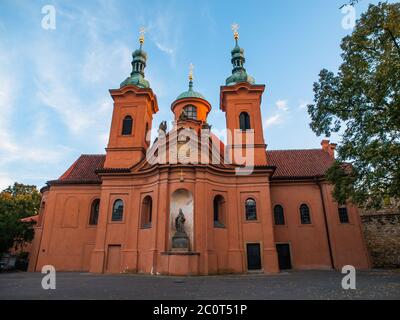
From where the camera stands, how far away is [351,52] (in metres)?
14.1

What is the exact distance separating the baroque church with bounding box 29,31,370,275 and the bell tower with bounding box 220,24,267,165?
91mm

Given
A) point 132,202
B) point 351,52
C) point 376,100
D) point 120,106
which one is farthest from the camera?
point 120,106

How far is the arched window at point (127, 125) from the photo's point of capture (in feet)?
79.8

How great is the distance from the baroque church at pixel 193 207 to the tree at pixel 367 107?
7.21 meters

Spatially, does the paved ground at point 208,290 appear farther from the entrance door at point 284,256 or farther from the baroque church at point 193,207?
the entrance door at point 284,256

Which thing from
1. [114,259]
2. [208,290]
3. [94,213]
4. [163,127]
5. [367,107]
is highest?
[163,127]

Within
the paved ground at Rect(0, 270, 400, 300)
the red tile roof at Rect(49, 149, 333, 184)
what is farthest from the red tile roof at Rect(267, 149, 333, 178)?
the paved ground at Rect(0, 270, 400, 300)

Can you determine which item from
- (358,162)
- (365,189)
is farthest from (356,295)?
(358,162)

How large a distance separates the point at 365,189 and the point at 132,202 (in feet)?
51.4

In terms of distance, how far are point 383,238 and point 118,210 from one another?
74.3 feet

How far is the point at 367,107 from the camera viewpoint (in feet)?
43.6

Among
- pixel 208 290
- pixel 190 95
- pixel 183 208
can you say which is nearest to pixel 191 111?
pixel 190 95

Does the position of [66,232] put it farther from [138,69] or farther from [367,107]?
[367,107]
